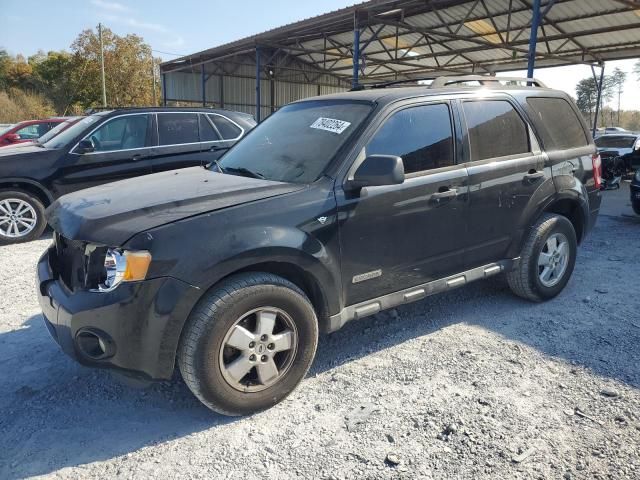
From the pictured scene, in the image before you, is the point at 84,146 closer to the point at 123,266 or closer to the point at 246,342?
the point at 123,266

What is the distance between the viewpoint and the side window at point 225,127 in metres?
7.36

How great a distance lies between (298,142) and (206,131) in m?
4.26

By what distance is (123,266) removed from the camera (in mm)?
2430

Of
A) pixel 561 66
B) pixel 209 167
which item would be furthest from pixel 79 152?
pixel 561 66

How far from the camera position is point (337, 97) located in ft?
12.0

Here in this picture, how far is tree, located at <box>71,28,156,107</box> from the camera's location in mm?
37438

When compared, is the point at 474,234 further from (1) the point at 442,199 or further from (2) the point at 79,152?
(2) the point at 79,152

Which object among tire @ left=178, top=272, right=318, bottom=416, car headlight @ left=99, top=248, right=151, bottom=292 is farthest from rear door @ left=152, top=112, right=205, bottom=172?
tire @ left=178, top=272, right=318, bottom=416

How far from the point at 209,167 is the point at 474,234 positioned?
2112 millimetres

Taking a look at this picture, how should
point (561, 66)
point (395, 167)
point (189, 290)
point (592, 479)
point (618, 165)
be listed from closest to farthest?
1. point (592, 479)
2. point (189, 290)
3. point (395, 167)
4. point (618, 165)
5. point (561, 66)

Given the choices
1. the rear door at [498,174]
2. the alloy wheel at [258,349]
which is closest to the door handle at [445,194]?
the rear door at [498,174]

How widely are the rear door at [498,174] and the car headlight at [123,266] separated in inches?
92.8

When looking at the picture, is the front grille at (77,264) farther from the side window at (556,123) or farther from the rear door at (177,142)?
the rear door at (177,142)

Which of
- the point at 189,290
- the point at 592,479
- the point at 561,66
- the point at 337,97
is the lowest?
the point at 592,479
